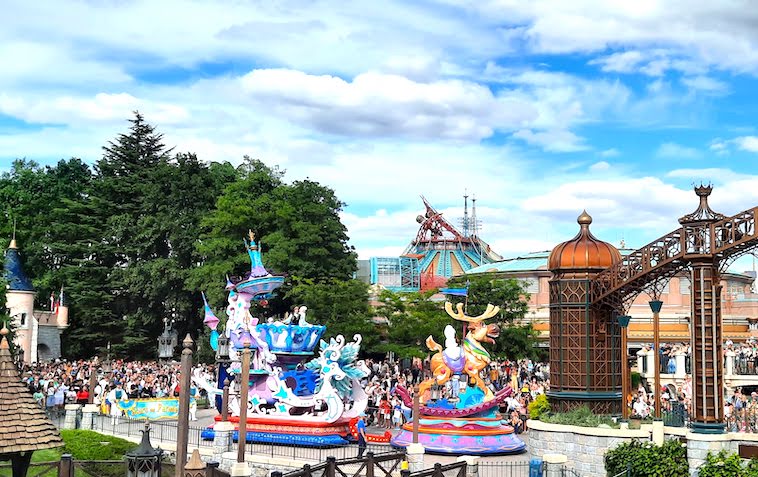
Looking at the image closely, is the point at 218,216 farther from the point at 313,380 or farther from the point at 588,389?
the point at 588,389

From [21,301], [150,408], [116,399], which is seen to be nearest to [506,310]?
[150,408]

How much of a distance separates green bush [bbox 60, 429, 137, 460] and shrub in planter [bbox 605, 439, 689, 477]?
14.4 metres

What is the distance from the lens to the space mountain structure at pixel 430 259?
78.5 meters

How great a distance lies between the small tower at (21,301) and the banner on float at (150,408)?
21.9m

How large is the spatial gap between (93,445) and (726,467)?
18346mm

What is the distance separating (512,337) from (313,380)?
18.7 m

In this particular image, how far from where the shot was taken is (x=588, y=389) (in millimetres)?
24906

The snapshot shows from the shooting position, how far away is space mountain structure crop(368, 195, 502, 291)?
7850 centimetres

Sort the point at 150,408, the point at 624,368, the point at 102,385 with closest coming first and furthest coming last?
the point at 624,368, the point at 150,408, the point at 102,385

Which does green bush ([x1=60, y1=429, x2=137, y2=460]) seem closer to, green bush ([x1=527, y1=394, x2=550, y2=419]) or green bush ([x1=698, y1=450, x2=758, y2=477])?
green bush ([x1=527, y1=394, x2=550, y2=419])

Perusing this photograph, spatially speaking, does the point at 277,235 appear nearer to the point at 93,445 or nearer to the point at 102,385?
the point at 102,385

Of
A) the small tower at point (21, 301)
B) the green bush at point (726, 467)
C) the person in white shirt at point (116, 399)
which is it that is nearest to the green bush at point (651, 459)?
the green bush at point (726, 467)

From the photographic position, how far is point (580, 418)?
2389 centimetres

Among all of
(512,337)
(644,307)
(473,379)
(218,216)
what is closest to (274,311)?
(218,216)
